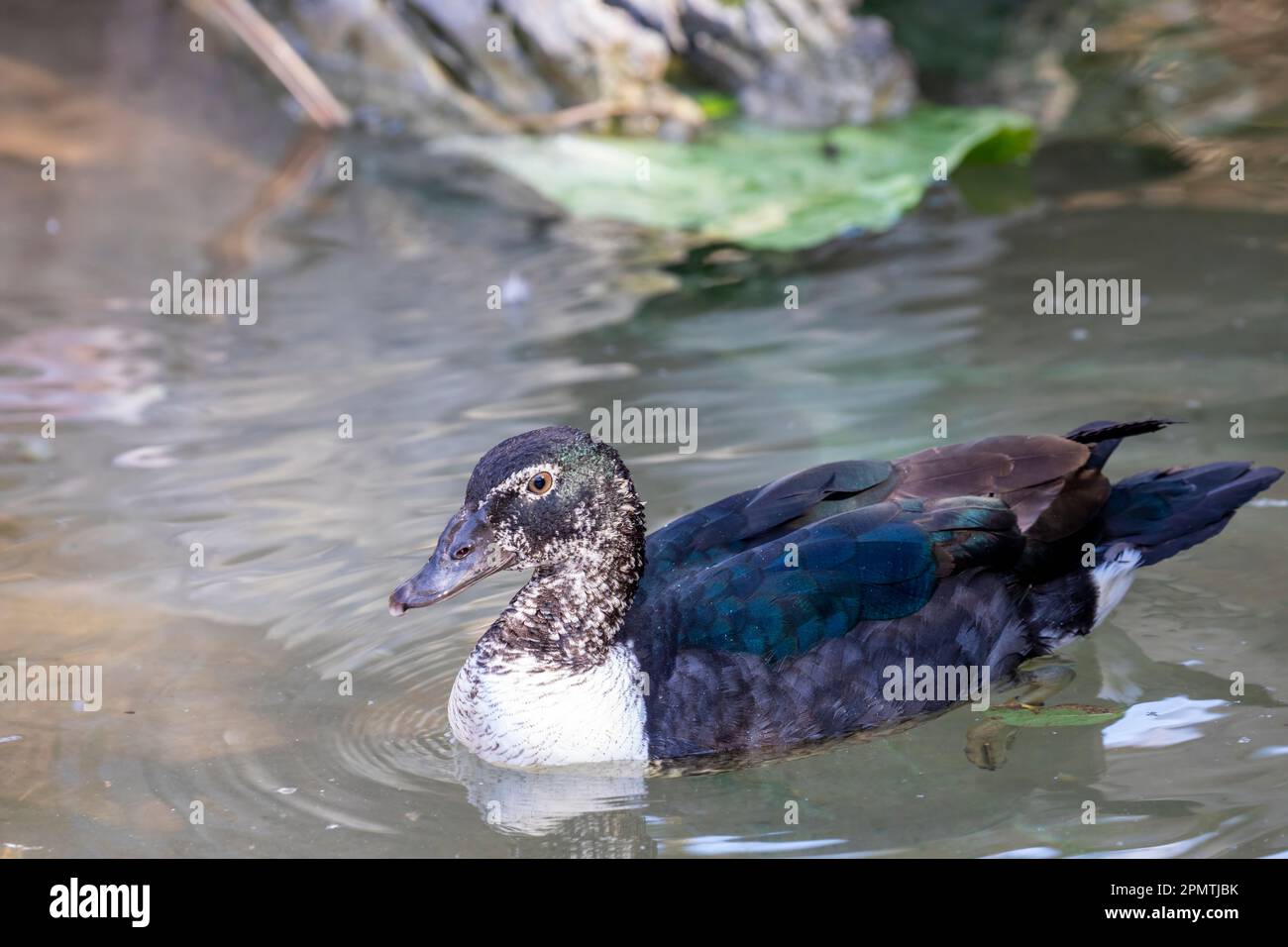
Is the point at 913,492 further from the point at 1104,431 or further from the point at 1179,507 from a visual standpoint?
the point at 1179,507

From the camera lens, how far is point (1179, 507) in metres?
5.61

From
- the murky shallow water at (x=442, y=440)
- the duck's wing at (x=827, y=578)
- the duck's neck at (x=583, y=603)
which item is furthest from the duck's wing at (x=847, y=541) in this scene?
the murky shallow water at (x=442, y=440)

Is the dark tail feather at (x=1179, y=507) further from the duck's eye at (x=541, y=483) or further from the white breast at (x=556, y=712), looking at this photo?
the duck's eye at (x=541, y=483)

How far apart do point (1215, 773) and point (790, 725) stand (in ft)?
4.10

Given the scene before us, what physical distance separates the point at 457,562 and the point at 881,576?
132 cm

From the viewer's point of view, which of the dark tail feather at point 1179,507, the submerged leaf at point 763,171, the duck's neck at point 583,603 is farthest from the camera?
the submerged leaf at point 763,171

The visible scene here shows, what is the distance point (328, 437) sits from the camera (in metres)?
7.59

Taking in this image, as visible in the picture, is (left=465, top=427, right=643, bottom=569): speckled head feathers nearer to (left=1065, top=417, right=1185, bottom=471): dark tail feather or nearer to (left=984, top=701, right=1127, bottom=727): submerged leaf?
(left=984, top=701, right=1127, bottom=727): submerged leaf

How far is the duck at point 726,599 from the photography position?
499 centimetres

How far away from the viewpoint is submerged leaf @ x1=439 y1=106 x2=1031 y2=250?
9453mm

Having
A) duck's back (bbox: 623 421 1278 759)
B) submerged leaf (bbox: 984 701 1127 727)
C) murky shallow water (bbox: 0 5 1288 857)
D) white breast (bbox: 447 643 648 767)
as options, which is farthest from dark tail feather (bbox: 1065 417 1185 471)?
white breast (bbox: 447 643 648 767)

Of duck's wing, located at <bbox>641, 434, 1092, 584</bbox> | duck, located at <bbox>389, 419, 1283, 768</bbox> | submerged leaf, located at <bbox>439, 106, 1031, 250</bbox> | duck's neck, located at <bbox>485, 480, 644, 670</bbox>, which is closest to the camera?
duck, located at <bbox>389, 419, 1283, 768</bbox>

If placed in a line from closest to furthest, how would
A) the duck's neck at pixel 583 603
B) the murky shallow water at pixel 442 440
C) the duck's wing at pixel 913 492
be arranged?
the murky shallow water at pixel 442 440 → the duck's neck at pixel 583 603 → the duck's wing at pixel 913 492

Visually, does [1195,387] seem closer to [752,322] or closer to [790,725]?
[752,322]
